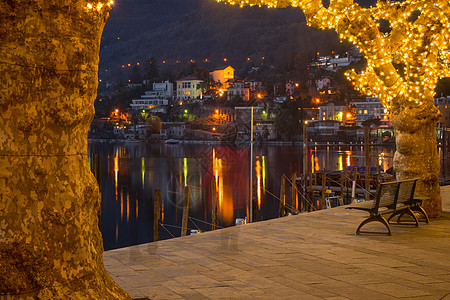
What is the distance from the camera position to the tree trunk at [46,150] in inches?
110

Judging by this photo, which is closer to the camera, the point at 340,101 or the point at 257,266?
the point at 257,266

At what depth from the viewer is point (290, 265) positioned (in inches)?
219

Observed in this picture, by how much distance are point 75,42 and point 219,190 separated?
4755 cm

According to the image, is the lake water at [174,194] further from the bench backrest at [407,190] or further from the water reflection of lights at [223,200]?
the bench backrest at [407,190]

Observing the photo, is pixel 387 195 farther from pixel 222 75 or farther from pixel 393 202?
pixel 222 75

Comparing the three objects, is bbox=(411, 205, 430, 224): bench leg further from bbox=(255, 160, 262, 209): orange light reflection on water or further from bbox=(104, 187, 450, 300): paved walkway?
bbox=(255, 160, 262, 209): orange light reflection on water

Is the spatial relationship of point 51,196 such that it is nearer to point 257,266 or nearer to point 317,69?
point 257,266

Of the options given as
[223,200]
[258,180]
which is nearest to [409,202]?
[223,200]

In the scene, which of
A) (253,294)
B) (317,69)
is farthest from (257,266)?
(317,69)

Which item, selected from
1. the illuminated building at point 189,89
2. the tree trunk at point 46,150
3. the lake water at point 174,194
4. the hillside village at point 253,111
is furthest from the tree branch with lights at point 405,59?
the illuminated building at point 189,89

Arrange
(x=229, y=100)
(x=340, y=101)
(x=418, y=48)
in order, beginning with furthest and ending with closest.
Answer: (x=229, y=100) → (x=340, y=101) → (x=418, y=48)

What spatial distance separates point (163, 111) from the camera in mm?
177750

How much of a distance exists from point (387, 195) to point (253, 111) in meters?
146

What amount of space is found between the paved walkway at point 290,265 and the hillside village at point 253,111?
115840 millimetres
